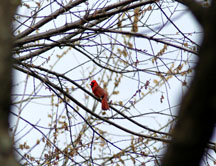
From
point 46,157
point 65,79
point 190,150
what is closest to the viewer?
point 190,150

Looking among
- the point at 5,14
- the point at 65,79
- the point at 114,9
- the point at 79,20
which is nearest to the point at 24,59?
the point at 65,79

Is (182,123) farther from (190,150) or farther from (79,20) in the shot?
(79,20)

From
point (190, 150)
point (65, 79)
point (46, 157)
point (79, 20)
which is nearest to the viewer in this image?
point (190, 150)

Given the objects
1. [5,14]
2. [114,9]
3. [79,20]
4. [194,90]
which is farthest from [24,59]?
[194,90]

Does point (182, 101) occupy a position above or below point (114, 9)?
below

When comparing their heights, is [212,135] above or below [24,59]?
below

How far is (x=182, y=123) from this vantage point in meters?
1.06

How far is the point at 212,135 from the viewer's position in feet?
3.52

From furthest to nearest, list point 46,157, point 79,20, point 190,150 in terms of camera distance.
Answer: point 46,157 < point 79,20 < point 190,150

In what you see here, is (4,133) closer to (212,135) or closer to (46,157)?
(212,135)

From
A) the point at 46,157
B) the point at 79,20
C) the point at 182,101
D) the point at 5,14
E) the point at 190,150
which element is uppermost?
the point at 79,20

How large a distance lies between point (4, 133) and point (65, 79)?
2.86m

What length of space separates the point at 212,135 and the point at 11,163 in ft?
1.95

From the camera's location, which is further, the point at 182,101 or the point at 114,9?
the point at 114,9
